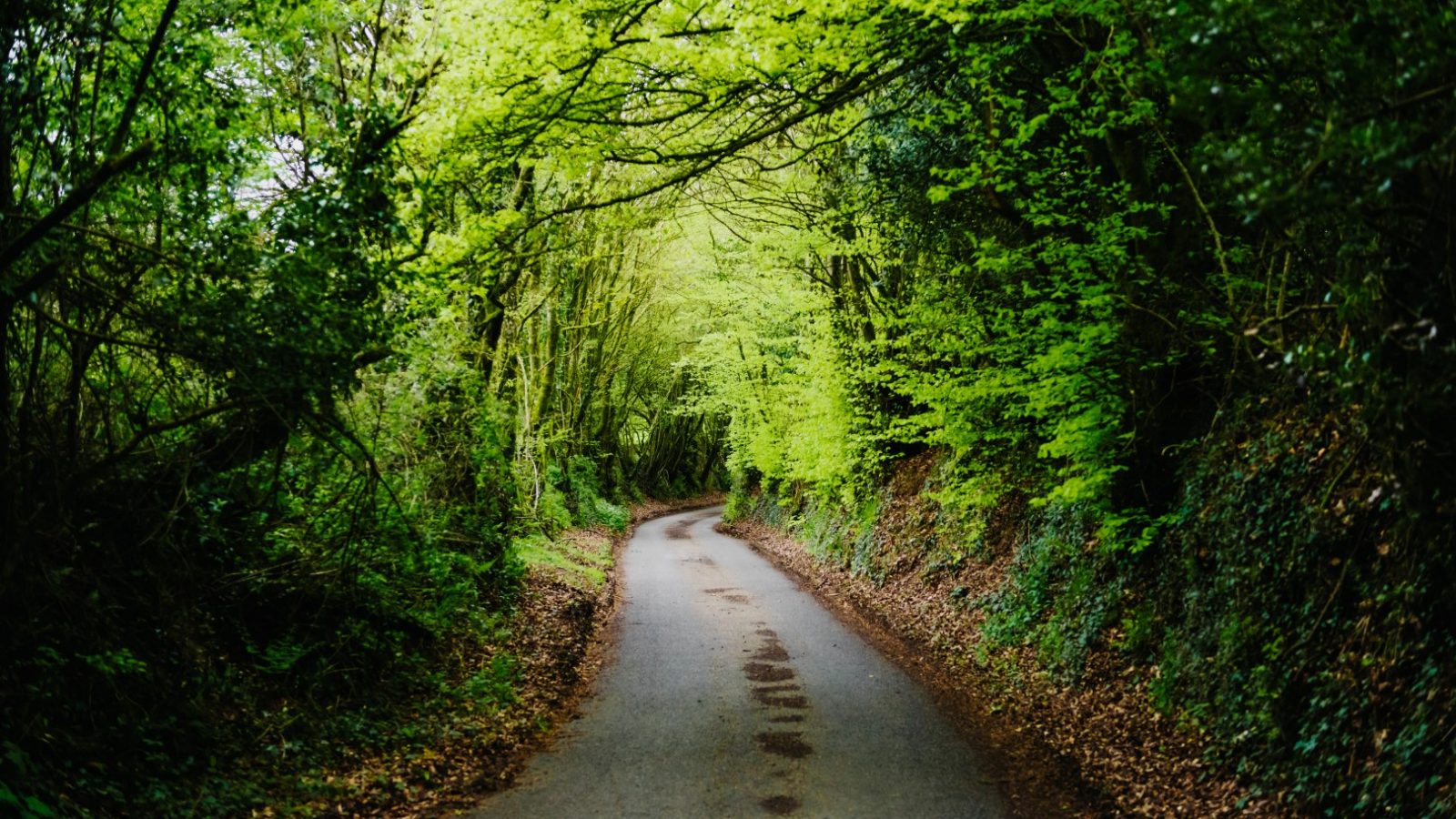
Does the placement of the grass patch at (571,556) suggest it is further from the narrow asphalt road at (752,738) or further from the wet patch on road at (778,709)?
the wet patch on road at (778,709)

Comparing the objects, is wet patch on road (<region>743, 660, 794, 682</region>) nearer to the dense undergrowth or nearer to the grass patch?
the dense undergrowth

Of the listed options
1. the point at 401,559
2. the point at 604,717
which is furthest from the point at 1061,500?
the point at 401,559

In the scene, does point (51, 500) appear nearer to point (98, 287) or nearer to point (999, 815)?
point (98, 287)

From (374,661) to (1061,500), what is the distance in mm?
7776

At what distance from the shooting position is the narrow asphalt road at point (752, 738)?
637 cm

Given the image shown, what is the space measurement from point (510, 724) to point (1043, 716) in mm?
5209

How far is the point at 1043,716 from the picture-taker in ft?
26.8

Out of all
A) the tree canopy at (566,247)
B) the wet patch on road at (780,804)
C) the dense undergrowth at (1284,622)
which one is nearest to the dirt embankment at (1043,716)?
the dense undergrowth at (1284,622)

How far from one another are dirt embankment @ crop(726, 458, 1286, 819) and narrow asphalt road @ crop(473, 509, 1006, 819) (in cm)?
39

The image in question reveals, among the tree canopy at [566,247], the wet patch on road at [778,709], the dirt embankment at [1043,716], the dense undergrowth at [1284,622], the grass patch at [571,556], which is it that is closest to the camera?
the tree canopy at [566,247]

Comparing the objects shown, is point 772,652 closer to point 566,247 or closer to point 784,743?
point 784,743

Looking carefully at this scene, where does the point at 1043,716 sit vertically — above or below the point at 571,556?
Result: below

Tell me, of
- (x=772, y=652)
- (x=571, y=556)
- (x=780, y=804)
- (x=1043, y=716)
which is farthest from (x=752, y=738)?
(x=571, y=556)

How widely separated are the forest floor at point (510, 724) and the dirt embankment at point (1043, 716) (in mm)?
4130
